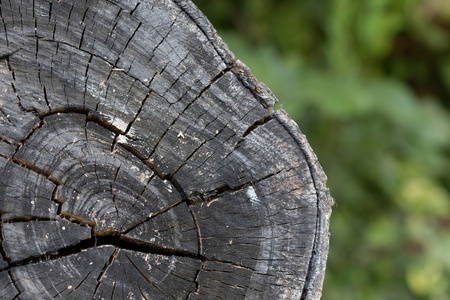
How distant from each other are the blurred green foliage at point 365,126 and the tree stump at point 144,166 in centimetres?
184

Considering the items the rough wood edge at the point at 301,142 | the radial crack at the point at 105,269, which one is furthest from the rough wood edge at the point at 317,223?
the radial crack at the point at 105,269

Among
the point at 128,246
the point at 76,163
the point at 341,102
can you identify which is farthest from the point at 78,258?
the point at 341,102

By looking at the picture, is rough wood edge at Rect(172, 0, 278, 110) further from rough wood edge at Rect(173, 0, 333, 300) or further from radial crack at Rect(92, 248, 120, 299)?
radial crack at Rect(92, 248, 120, 299)

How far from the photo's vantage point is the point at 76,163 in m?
1.38

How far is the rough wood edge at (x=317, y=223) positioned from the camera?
1.47m

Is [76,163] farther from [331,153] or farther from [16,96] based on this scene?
[331,153]

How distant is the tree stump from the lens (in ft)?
4.44

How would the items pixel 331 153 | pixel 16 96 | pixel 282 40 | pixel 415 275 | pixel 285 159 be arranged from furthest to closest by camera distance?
pixel 282 40 < pixel 331 153 < pixel 415 275 < pixel 285 159 < pixel 16 96

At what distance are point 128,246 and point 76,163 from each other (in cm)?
31

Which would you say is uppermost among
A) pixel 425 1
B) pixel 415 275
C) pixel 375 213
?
pixel 425 1

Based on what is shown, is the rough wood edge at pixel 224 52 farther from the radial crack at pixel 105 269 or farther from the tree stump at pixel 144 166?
the radial crack at pixel 105 269

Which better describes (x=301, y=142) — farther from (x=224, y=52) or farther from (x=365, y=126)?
(x=365, y=126)

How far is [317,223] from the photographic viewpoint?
1.49 meters

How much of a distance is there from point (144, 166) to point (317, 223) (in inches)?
23.4
